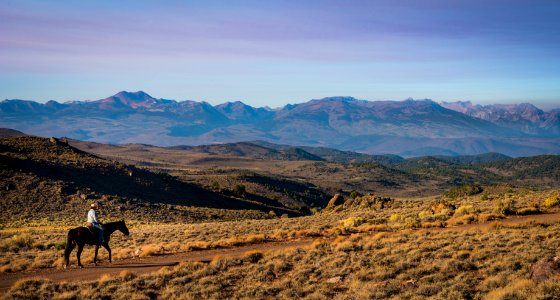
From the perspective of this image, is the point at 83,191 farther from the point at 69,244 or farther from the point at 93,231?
the point at 69,244

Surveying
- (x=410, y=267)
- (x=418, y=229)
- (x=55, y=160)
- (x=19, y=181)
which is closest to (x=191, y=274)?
(x=410, y=267)

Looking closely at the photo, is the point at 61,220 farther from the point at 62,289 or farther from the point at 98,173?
the point at 62,289

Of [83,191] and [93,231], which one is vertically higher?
[93,231]

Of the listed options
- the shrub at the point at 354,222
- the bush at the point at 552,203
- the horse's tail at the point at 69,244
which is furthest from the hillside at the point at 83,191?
the bush at the point at 552,203

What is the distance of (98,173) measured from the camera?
5822 cm

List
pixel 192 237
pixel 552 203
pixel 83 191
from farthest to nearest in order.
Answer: pixel 83 191 → pixel 552 203 → pixel 192 237

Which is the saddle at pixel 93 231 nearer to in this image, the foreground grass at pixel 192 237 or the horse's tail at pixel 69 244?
the horse's tail at pixel 69 244

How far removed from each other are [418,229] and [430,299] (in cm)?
1316

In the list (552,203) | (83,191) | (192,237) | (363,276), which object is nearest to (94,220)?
(192,237)

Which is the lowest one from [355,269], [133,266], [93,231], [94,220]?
[133,266]

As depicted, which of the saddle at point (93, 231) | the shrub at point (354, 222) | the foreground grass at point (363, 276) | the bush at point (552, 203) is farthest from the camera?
the bush at point (552, 203)

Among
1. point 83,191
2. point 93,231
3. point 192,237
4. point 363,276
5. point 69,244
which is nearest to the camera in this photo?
point 363,276

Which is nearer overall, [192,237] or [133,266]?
[133,266]

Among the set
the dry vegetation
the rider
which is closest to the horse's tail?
the rider
